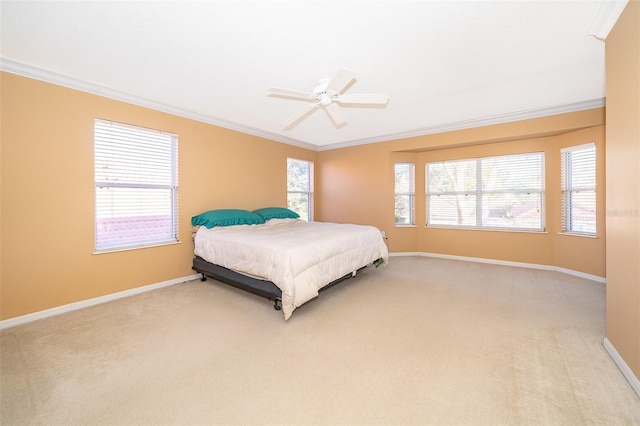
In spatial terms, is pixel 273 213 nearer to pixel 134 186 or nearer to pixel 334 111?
pixel 134 186

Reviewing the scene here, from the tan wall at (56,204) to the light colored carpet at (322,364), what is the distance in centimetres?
35

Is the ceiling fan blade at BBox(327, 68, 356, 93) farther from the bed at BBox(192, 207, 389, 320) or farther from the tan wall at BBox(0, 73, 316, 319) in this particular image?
the tan wall at BBox(0, 73, 316, 319)

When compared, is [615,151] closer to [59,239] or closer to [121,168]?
[121,168]

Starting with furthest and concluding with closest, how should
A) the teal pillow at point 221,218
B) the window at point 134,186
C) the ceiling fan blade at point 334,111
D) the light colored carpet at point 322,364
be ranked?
the teal pillow at point 221,218
the window at point 134,186
the ceiling fan blade at point 334,111
the light colored carpet at point 322,364

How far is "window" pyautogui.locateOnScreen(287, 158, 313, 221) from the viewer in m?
5.98

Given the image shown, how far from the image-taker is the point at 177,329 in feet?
8.10

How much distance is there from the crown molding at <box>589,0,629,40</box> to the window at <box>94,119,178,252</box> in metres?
4.57

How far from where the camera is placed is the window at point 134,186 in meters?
3.14

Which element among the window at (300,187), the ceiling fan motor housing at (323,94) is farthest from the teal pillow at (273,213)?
the ceiling fan motor housing at (323,94)

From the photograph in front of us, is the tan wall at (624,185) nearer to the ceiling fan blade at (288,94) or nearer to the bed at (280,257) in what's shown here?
the ceiling fan blade at (288,94)

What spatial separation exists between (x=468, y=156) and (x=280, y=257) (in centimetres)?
432

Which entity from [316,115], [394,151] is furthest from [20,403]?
[394,151]

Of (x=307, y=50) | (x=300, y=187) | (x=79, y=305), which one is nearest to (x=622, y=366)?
(x=307, y=50)

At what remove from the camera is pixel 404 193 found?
5664mm
